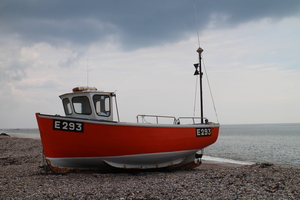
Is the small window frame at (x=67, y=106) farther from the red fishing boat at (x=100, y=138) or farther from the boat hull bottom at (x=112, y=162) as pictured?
the boat hull bottom at (x=112, y=162)

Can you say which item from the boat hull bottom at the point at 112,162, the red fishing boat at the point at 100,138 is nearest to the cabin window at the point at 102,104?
the red fishing boat at the point at 100,138

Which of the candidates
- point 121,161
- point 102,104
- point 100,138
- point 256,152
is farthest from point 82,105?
point 256,152

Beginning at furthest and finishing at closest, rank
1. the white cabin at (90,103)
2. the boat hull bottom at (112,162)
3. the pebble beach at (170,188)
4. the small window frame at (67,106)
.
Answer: the small window frame at (67,106)
the white cabin at (90,103)
the boat hull bottom at (112,162)
the pebble beach at (170,188)

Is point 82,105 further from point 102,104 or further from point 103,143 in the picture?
point 103,143

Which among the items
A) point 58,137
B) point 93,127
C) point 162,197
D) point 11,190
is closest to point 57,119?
point 58,137

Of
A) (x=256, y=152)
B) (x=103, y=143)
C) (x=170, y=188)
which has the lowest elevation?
(x=256, y=152)

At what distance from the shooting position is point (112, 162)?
9883 mm

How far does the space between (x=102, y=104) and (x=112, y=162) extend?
2320 millimetres

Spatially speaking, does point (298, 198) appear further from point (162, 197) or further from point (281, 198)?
point (162, 197)

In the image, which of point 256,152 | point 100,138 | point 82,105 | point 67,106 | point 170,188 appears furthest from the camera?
point 256,152

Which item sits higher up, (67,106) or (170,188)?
(67,106)

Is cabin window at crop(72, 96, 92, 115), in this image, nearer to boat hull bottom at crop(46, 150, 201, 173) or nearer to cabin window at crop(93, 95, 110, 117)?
cabin window at crop(93, 95, 110, 117)

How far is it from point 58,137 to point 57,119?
66 centimetres

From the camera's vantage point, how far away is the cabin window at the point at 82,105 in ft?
32.8
